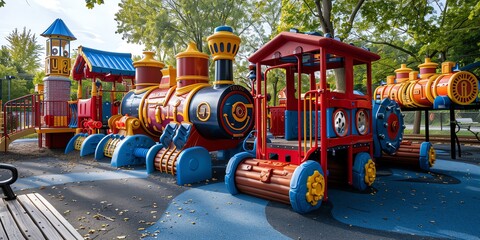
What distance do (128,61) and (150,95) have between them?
525 centimetres

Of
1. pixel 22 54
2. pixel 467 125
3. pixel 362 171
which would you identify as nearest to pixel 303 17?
pixel 362 171

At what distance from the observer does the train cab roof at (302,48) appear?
5348mm

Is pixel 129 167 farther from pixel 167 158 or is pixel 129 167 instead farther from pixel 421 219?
pixel 421 219

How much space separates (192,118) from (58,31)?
463 inches

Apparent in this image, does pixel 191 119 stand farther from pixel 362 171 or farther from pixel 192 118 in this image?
pixel 362 171

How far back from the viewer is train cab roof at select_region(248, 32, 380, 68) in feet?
17.5

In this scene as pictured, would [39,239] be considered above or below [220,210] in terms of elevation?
above

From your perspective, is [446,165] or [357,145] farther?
[446,165]

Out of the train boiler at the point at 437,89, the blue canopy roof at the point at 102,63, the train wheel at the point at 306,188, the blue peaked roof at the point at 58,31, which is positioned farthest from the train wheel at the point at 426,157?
the blue peaked roof at the point at 58,31


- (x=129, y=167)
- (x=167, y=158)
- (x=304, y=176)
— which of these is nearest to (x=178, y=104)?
(x=167, y=158)

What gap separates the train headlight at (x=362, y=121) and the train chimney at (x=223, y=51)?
11.6 feet

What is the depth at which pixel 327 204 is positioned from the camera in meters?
5.38

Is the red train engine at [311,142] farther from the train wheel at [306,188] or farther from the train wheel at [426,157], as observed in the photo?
the train wheel at [426,157]

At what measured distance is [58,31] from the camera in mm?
15898
